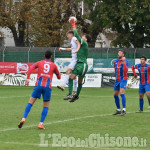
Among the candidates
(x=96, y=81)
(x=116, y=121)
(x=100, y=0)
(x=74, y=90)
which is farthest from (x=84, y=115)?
(x=100, y=0)

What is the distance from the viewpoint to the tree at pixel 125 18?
135 feet

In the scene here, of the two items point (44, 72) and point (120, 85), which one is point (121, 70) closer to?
point (120, 85)

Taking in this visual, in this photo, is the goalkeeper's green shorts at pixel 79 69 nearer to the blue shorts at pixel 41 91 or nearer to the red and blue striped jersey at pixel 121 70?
the red and blue striped jersey at pixel 121 70

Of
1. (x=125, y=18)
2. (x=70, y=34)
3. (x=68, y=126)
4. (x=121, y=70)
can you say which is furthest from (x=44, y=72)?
(x=125, y=18)

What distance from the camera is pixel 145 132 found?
1194 cm

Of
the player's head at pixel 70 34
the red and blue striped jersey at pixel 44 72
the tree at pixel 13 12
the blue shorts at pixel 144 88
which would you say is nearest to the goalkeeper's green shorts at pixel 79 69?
the player's head at pixel 70 34

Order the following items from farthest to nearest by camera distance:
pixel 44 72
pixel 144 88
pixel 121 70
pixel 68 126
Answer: pixel 144 88, pixel 121 70, pixel 68 126, pixel 44 72

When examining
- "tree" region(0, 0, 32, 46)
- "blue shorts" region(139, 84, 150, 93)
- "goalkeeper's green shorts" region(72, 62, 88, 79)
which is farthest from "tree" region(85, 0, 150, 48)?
"goalkeeper's green shorts" region(72, 62, 88, 79)

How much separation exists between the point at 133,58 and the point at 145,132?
23.4 meters

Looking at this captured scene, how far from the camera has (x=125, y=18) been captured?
135 ft

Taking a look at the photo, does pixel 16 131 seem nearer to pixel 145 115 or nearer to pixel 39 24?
pixel 145 115

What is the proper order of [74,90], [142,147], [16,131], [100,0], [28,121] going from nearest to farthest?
[142,147] → [16,131] → [28,121] → [74,90] → [100,0]

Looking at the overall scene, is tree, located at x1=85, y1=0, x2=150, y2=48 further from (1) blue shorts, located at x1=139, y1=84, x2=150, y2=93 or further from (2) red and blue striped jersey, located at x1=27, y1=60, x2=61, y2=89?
(2) red and blue striped jersey, located at x1=27, y1=60, x2=61, y2=89

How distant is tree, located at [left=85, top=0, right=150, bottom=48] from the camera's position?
135 feet
